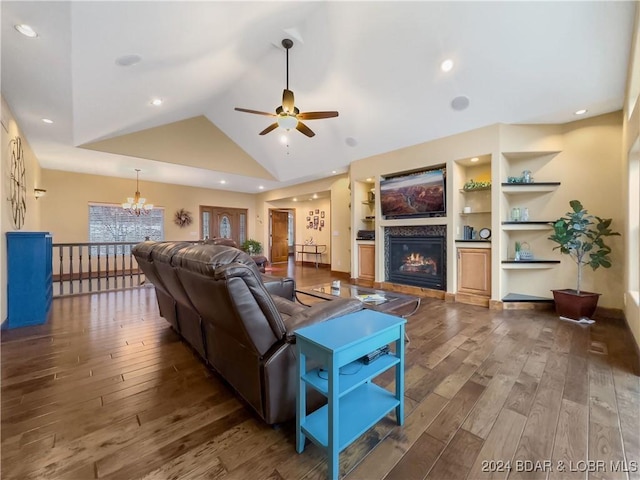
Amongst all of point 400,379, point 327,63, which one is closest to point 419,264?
point 327,63

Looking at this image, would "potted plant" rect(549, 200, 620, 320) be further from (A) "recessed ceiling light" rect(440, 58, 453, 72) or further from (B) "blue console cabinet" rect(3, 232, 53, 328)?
(B) "blue console cabinet" rect(3, 232, 53, 328)

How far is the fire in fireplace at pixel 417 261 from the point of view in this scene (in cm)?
491

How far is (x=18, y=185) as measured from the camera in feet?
13.2

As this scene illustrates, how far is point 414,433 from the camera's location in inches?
61.3

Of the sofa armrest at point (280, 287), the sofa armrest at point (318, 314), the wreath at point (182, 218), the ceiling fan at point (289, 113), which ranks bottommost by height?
the sofa armrest at point (280, 287)

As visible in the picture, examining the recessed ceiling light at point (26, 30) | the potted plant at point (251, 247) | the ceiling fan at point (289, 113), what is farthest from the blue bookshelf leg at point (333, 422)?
the potted plant at point (251, 247)

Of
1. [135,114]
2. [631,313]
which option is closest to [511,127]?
[631,313]

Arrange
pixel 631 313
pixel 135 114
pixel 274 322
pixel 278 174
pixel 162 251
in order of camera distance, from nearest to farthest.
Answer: pixel 274 322
pixel 162 251
pixel 631 313
pixel 135 114
pixel 278 174

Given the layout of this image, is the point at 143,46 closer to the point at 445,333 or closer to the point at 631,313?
the point at 445,333

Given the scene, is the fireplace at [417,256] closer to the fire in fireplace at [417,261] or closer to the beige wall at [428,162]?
the fire in fireplace at [417,261]

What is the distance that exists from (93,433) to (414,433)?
1.85 meters

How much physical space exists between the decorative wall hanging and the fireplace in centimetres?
601

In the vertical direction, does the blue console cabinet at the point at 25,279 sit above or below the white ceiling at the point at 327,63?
below

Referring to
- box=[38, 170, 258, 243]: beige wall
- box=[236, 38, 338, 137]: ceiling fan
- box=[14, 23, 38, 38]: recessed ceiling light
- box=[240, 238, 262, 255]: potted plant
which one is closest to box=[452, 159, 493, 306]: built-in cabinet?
box=[236, 38, 338, 137]: ceiling fan
